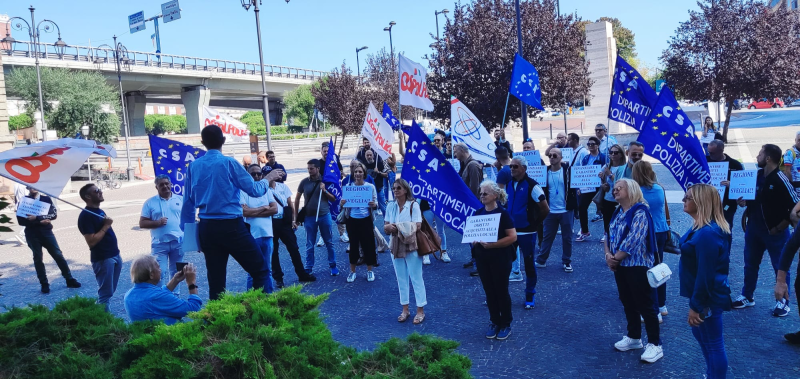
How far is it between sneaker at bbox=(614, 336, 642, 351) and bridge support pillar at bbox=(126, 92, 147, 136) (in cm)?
6964

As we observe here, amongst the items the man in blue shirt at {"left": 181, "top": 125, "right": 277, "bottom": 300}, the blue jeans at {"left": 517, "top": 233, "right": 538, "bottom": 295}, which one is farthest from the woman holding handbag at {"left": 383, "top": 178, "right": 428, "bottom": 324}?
the man in blue shirt at {"left": 181, "top": 125, "right": 277, "bottom": 300}

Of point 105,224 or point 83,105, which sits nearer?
point 105,224

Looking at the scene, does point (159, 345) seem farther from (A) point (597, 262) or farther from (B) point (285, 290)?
(A) point (597, 262)

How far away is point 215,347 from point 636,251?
3.58 metres

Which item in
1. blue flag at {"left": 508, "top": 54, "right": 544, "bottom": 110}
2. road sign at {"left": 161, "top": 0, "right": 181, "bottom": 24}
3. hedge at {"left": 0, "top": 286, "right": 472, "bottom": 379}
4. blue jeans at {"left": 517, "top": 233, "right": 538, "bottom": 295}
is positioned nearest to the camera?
hedge at {"left": 0, "top": 286, "right": 472, "bottom": 379}

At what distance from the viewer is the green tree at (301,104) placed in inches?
2761

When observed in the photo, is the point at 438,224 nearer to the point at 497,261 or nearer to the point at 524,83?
the point at 524,83

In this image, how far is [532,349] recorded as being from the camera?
5.58 metres

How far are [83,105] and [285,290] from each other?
150 ft

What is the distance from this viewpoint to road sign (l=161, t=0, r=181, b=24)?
2146 inches

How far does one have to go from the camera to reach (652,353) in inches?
200

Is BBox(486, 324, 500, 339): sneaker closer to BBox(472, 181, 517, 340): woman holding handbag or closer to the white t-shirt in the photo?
BBox(472, 181, 517, 340): woman holding handbag

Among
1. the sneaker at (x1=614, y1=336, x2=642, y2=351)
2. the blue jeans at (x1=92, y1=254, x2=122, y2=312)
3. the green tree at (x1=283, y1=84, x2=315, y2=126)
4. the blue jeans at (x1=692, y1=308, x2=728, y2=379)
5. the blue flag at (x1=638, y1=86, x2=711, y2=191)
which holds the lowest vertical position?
the sneaker at (x1=614, y1=336, x2=642, y2=351)

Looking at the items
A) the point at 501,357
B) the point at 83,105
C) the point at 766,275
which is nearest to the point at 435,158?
the point at 501,357
